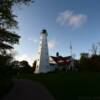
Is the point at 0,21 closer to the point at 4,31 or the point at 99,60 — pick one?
the point at 4,31

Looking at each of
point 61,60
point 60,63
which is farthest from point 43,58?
point 61,60

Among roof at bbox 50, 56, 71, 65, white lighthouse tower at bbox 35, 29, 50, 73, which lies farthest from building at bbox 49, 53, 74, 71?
white lighthouse tower at bbox 35, 29, 50, 73

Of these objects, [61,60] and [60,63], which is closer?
[60,63]

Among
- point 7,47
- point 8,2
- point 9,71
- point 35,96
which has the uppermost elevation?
point 8,2

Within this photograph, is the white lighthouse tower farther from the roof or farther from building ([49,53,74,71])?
the roof

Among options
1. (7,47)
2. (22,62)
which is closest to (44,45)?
(22,62)

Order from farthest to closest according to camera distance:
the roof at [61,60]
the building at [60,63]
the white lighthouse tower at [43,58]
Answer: the roof at [61,60] → the building at [60,63] → the white lighthouse tower at [43,58]

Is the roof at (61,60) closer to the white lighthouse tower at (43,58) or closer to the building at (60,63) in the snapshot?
the building at (60,63)

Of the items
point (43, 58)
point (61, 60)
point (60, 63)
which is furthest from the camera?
point (61, 60)

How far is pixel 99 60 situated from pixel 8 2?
42.8 metres

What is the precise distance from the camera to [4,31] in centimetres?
2862

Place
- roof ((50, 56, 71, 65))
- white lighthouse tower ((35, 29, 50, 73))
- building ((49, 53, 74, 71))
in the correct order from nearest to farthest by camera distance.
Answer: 1. white lighthouse tower ((35, 29, 50, 73))
2. building ((49, 53, 74, 71))
3. roof ((50, 56, 71, 65))

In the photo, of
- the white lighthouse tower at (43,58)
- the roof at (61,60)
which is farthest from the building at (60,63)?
the white lighthouse tower at (43,58)

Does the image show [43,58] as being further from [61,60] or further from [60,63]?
[61,60]
